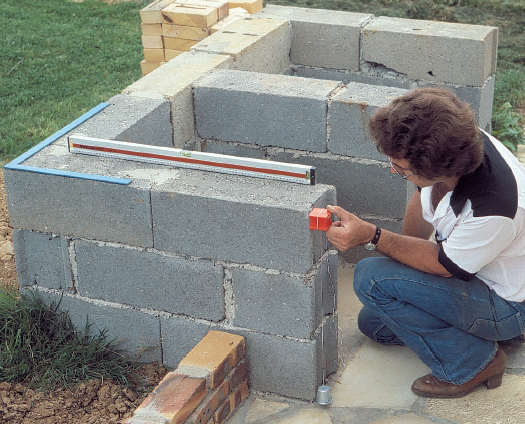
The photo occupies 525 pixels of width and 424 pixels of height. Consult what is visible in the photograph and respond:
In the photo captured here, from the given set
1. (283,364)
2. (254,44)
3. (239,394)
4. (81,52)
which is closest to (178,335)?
(239,394)

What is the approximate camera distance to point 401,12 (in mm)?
10406

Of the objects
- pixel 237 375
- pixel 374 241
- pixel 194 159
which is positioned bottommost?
pixel 237 375

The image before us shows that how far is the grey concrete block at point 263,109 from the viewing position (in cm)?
417

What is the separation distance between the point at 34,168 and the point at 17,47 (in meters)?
6.58

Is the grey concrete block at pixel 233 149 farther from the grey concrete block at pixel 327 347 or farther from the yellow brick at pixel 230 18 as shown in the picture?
the yellow brick at pixel 230 18

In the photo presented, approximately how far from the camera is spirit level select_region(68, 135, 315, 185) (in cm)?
315

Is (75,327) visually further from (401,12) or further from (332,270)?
(401,12)

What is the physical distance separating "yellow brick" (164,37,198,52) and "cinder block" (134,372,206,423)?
397 cm

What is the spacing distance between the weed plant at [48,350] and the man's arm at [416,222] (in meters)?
1.57

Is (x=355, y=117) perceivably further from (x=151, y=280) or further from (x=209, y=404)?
(x=209, y=404)

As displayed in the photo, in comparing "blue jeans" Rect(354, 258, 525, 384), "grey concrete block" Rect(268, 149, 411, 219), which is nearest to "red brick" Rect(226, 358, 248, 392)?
"blue jeans" Rect(354, 258, 525, 384)

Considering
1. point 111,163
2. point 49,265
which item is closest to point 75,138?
point 111,163

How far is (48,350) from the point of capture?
11.5ft

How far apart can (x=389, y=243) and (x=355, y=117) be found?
1.21 meters
